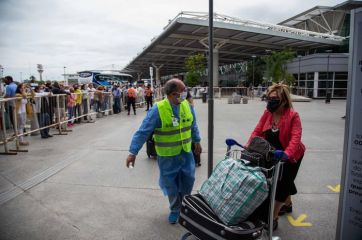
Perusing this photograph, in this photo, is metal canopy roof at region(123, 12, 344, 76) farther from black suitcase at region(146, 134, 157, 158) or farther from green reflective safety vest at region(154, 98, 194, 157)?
green reflective safety vest at region(154, 98, 194, 157)

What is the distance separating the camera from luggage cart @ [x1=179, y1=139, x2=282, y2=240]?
232cm

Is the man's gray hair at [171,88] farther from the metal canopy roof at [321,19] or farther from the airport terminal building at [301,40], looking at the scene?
the metal canopy roof at [321,19]

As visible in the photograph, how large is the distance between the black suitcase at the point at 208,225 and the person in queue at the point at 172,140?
0.69 m

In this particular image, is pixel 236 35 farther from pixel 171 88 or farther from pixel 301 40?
pixel 171 88

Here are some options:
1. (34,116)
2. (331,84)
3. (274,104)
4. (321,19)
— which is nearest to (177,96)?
(274,104)

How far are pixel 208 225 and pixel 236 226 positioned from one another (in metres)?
0.24

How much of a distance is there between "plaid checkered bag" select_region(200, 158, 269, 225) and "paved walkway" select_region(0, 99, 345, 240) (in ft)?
3.37

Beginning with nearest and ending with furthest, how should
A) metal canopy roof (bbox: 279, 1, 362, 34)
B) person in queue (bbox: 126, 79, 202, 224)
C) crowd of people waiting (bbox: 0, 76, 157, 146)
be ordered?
person in queue (bbox: 126, 79, 202, 224) → crowd of people waiting (bbox: 0, 76, 157, 146) → metal canopy roof (bbox: 279, 1, 362, 34)

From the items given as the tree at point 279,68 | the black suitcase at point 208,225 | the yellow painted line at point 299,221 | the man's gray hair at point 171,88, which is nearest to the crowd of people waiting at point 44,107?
the man's gray hair at point 171,88

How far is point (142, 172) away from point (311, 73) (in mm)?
31239

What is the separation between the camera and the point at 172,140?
3.31 m

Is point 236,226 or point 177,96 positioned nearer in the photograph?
point 236,226

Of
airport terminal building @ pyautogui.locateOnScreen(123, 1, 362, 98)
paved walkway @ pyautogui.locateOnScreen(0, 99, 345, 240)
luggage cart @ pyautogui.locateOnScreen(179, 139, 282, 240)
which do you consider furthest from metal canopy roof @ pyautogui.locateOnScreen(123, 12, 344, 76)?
luggage cart @ pyautogui.locateOnScreen(179, 139, 282, 240)

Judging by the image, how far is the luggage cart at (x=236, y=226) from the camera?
232 cm
